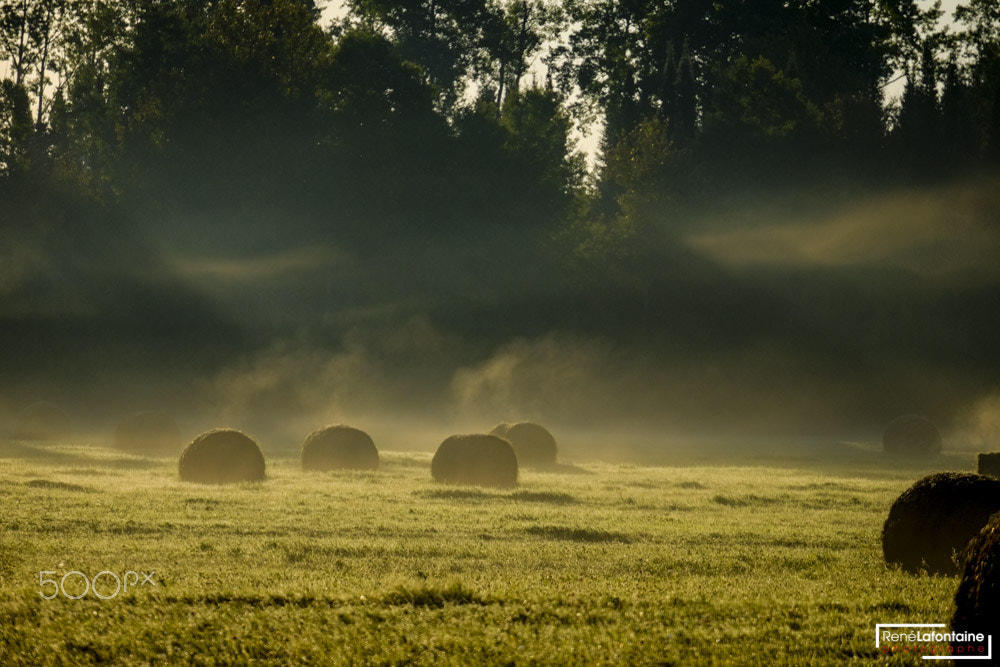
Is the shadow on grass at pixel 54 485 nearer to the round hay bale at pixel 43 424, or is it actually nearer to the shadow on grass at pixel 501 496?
the shadow on grass at pixel 501 496

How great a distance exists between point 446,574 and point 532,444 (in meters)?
22.4

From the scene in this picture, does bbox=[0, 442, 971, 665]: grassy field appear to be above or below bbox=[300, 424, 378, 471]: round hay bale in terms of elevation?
below

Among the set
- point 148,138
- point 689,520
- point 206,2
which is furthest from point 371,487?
point 206,2

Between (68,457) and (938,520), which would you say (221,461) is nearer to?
(68,457)

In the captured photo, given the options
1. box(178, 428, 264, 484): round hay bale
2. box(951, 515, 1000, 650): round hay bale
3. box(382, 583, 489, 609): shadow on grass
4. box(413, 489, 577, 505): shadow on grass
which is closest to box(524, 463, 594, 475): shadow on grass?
box(413, 489, 577, 505): shadow on grass

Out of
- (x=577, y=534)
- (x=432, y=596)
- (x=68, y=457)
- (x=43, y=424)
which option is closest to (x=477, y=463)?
(x=577, y=534)

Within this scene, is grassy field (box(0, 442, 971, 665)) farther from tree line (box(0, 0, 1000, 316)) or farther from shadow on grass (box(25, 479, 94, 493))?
tree line (box(0, 0, 1000, 316))

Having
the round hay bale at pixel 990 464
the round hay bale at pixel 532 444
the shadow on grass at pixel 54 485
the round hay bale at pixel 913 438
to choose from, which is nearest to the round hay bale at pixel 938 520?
the round hay bale at pixel 990 464

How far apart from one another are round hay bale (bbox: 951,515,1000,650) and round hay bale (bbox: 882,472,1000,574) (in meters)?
5.49

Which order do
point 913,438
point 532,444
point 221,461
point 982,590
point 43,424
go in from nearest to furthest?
point 982,590, point 221,461, point 532,444, point 913,438, point 43,424

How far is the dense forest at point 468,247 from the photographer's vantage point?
6312 cm

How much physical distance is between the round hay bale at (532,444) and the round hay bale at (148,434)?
11.9m

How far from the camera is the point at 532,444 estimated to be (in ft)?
118

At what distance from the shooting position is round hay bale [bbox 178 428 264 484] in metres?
26.1
